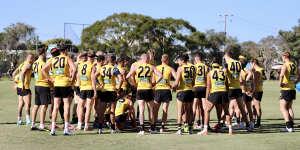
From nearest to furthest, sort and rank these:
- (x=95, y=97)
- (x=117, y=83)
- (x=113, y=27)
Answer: (x=95, y=97) → (x=117, y=83) → (x=113, y=27)

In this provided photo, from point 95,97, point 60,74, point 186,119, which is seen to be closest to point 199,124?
point 186,119

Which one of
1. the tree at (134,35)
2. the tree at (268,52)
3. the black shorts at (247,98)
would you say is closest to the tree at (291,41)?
the tree at (268,52)

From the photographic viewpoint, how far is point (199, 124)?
1235cm

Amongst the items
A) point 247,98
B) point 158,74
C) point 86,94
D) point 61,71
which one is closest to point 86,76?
point 86,94

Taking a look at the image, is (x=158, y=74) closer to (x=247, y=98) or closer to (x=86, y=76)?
(x=86, y=76)

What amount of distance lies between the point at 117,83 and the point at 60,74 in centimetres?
228

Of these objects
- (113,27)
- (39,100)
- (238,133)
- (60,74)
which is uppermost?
(113,27)

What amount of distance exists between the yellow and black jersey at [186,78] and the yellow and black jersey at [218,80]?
57cm

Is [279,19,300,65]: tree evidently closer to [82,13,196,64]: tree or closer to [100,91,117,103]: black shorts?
[82,13,196,64]: tree

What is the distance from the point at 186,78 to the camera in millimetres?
10945

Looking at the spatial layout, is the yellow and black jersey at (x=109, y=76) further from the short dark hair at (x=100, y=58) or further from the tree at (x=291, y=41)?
the tree at (x=291, y=41)

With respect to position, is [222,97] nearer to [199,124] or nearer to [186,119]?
[186,119]

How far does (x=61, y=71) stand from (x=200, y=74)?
393cm

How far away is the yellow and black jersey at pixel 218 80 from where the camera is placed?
1065 cm
